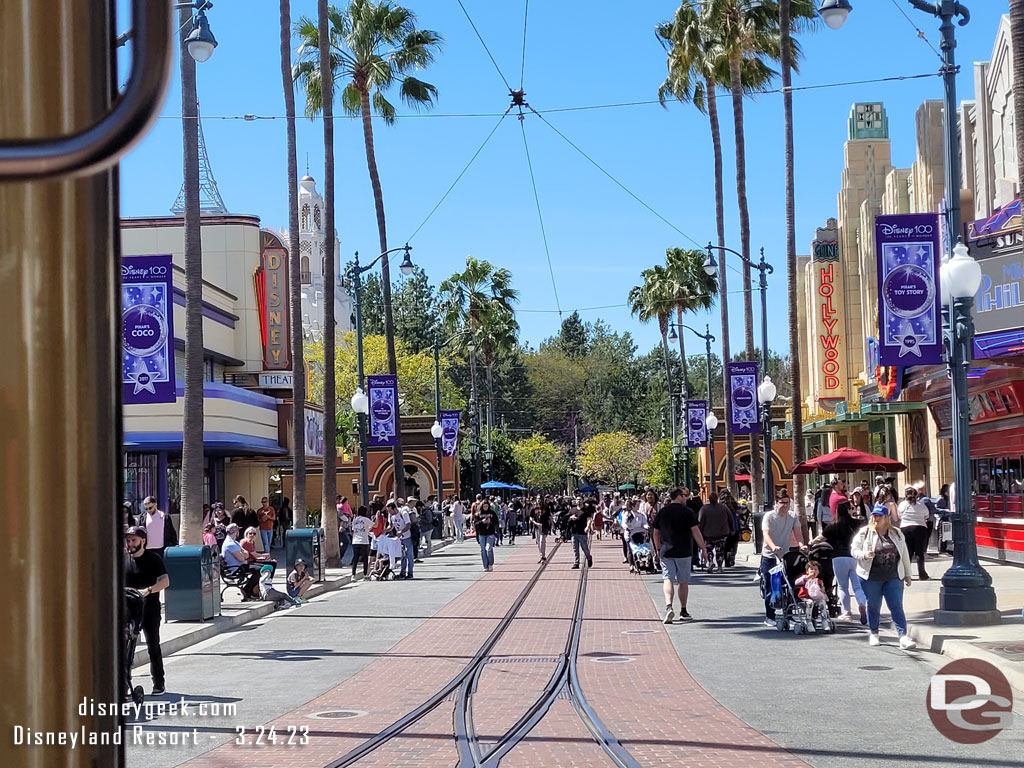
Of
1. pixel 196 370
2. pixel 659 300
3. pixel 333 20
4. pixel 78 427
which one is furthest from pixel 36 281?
pixel 659 300

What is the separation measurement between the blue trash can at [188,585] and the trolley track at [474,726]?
5.08m

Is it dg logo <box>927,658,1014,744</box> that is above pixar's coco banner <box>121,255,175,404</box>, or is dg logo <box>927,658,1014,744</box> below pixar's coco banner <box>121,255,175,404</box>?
below

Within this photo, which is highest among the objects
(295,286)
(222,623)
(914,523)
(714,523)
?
(295,286)

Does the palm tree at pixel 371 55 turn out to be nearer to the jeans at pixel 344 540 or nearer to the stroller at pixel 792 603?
the jeans at pixel 344 540

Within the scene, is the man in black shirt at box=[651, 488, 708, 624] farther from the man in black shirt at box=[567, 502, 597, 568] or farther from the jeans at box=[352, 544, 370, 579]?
the jeans at box=[352, 544, 370, 579]

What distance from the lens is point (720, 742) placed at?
8914mm

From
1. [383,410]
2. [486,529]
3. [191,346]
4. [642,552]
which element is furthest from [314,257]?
[191,346]

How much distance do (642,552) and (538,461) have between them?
8226cm

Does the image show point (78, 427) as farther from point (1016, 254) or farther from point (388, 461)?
point (388, 461)

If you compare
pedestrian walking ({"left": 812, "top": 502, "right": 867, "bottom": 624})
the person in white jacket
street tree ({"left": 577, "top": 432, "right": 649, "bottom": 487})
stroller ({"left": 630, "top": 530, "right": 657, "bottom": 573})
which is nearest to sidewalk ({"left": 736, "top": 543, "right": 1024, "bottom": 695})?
the person in white jacket

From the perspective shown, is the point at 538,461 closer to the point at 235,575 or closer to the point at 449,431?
the point at 449,431

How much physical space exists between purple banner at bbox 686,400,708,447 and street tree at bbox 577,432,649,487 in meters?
53.2

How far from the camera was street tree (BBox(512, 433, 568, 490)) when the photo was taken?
355ft

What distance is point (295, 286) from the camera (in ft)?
97.4
